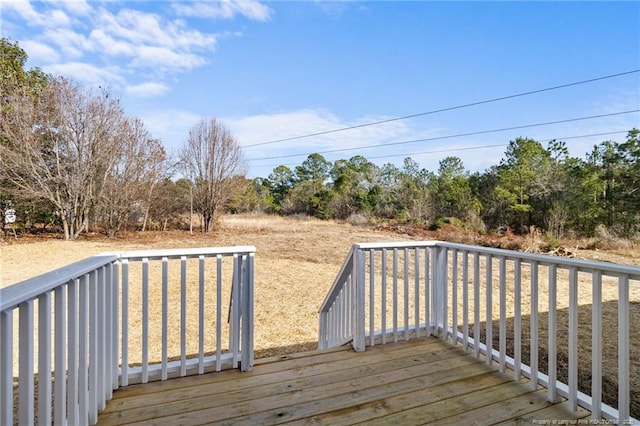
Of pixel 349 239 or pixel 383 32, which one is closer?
pixel 383 32

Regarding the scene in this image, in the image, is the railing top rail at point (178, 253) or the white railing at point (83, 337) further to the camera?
the railing top rail at point (178, 253)

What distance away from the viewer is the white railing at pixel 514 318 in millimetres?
1518

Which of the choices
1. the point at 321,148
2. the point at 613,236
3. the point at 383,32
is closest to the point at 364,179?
the point at 321,148

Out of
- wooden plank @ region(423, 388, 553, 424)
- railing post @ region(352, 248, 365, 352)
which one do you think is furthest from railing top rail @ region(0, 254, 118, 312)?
wooden plank @ region(423, 388, 553, 424)

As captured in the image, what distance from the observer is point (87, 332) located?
56.6 inches

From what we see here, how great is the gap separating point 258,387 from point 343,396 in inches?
19.3

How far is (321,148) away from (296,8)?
1755 centimetres

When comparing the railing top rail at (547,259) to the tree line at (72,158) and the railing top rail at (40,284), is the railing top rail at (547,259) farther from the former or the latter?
the tree line at (72,158)

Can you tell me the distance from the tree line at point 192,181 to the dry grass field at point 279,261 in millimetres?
1036

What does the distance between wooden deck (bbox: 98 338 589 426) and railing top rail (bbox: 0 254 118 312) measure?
0.77m

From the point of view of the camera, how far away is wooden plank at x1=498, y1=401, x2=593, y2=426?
157 cm

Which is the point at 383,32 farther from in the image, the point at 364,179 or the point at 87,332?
the point at 364,179

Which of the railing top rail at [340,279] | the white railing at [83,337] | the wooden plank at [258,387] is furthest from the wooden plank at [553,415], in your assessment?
the white railing at [83,337]

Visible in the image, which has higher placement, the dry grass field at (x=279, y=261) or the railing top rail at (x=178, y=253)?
the railing top rail at (x=178, y=253)
